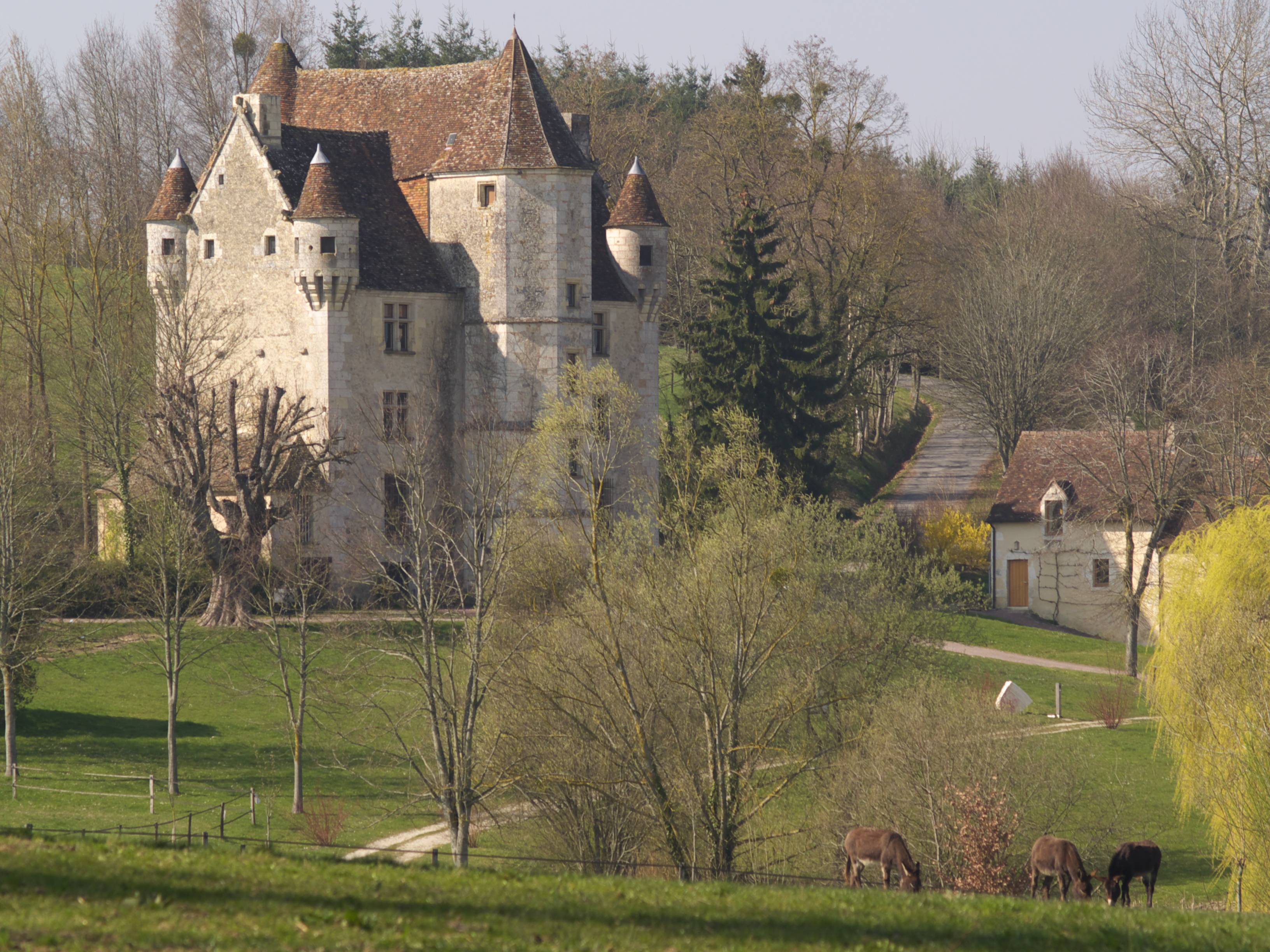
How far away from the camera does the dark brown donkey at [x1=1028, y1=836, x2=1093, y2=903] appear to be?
21.3 m

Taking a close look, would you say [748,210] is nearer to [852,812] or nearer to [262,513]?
[262,513]

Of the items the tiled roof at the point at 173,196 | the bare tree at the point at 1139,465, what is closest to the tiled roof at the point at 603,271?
the tiled roof at the point at 173,196

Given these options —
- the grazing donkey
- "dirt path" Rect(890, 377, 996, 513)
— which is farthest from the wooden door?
the grazing donkey

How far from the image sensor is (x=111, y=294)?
5447 centimetres

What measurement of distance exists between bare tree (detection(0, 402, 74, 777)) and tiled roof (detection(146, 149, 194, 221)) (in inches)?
409

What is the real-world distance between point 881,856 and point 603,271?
29.8m

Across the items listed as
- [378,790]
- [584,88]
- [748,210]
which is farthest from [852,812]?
[584,88]

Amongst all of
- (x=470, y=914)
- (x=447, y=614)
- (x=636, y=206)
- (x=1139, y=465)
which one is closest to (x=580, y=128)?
(x=636, y=206)

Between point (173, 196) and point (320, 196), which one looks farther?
point (173, 196)

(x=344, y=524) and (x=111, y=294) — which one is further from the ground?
(x=111, y=294)

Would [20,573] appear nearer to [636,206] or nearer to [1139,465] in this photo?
[636,206]

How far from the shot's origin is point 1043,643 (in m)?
48.7

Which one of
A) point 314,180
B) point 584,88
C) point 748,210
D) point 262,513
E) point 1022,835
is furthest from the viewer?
point 584,88

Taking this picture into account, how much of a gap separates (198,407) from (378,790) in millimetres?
14843
